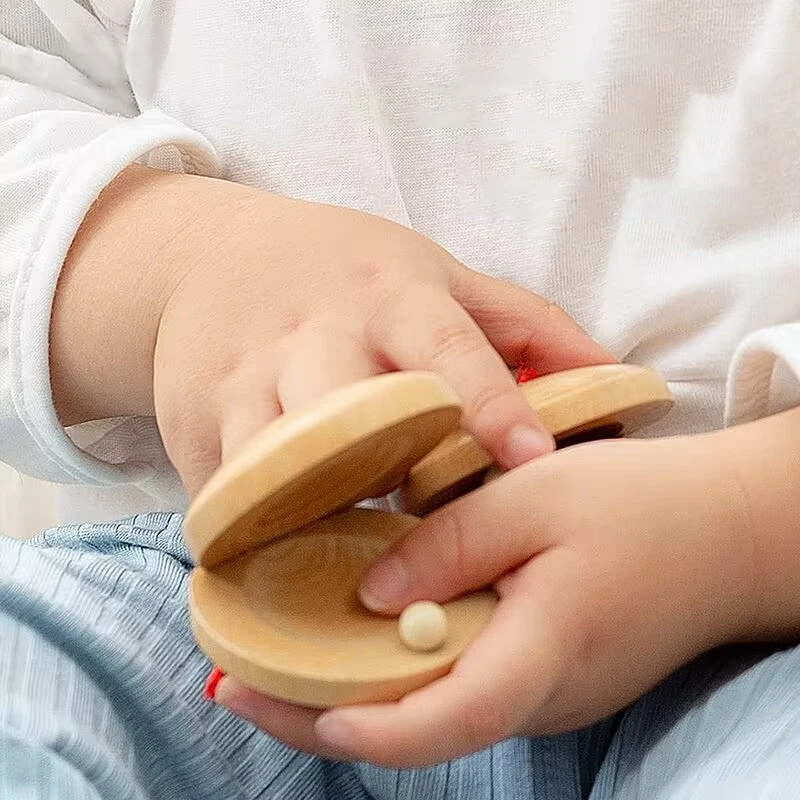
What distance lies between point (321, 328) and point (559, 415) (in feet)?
0.31

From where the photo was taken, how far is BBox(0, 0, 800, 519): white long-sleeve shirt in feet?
1.59

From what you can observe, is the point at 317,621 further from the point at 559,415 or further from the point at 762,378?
the point at 762,378

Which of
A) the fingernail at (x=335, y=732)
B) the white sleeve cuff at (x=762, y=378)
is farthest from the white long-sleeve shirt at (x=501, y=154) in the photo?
the fingernail at (x=335, y=732)

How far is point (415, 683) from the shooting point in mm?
323

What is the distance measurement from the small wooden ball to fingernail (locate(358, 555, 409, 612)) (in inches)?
0.4

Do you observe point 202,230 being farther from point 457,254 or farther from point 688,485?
point 688,485

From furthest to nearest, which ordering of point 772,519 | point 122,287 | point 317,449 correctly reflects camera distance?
1. point 122,287
2. point 772,519
3. point 317,449

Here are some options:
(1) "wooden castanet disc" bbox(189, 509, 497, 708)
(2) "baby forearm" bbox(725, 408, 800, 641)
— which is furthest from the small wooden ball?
(2) "baby forearm" bbox(725, 408, 800, 641)

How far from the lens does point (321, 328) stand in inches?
16.5

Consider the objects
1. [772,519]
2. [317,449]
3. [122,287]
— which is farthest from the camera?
[122,287]

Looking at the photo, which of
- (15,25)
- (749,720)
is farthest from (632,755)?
(15,25)

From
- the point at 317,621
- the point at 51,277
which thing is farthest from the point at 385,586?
the point at 51,277

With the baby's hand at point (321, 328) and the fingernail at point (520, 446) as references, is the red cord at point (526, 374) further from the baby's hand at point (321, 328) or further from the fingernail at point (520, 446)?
→ the fingernail at point (520, 446)

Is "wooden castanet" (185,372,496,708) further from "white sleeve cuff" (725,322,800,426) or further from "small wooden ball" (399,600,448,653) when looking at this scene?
"white sleeve cuff" (725,322,800,426)
